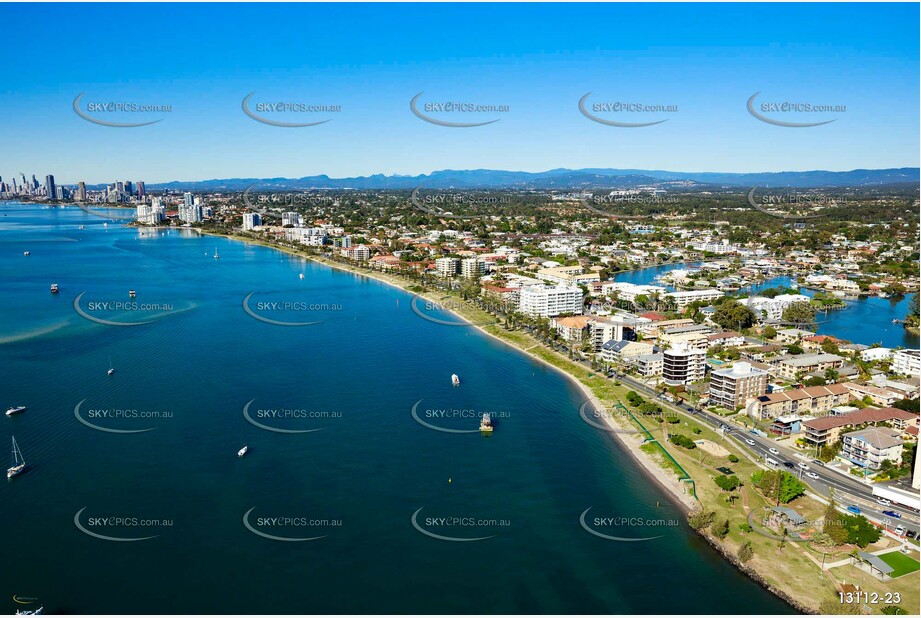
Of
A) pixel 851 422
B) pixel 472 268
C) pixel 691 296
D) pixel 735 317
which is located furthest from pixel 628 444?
pixel 472 268

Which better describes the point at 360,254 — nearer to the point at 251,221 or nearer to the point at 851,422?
the point at 251,221

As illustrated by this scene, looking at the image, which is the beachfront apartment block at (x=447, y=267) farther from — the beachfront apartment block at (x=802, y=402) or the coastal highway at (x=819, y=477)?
the beachfront apartment block at (x=802, y=402)

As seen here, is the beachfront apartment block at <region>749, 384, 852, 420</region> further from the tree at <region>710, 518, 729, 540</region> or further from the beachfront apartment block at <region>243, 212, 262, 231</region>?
Result: the beachfront apartment block at <region>243, 212, 262, 231</region>

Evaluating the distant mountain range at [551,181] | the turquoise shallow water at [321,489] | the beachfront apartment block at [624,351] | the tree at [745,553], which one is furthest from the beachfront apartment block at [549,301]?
the distant mountain range at [551,181]

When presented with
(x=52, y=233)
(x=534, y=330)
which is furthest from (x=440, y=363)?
(x=52, y=233)

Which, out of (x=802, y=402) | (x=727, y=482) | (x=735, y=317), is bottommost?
(x=727, y=482)

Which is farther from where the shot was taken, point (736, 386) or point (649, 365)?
point (649, 365)

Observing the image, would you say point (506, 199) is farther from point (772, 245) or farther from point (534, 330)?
point (534, 330)

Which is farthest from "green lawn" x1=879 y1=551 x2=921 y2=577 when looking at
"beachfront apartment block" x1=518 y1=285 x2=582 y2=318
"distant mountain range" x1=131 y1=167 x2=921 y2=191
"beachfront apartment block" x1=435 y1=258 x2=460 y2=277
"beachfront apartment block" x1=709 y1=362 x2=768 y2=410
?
"distant mountain range" x1=131 y1=167 x2=921 y2=191
